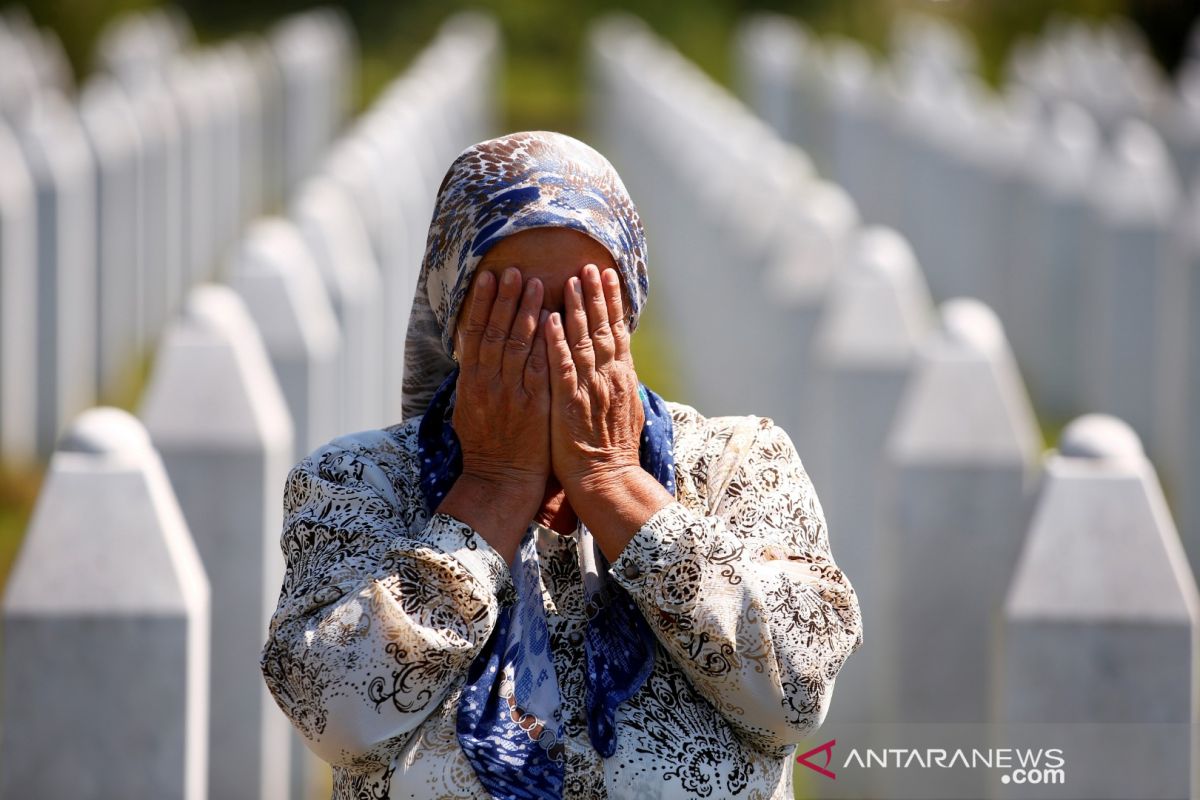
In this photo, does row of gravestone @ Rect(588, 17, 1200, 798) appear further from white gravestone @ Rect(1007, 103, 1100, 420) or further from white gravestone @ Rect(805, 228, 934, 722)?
white gravestone @ Rect(1007, 103, 1100, 420)

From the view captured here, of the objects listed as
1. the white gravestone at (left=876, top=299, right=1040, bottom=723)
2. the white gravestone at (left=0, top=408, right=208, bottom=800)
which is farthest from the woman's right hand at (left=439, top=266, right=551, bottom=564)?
the white gravestone at (left=876, top=299, right=1040, bottom=723)

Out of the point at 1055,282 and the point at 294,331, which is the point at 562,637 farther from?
the point at 1055,282

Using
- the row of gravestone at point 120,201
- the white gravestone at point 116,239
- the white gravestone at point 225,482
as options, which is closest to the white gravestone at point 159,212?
the row of gravestone at point 120,201

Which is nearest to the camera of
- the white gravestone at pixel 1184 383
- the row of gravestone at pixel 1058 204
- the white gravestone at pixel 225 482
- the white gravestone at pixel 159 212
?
the white gravestone at pixel 225 482

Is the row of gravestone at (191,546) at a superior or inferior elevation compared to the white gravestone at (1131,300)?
superior

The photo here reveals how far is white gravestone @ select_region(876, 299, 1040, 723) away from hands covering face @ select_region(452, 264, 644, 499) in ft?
8.85

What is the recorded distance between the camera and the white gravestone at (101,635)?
4.11 m

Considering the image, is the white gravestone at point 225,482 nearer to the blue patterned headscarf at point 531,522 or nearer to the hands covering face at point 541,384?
the blue patterned headscarf at point 531,522

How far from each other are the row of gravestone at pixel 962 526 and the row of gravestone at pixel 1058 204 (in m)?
2.21

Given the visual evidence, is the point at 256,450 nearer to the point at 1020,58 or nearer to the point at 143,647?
the point at 143,647

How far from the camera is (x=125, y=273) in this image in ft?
43.0

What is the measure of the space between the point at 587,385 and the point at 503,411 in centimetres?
14

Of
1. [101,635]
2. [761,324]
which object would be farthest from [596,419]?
[761,324]

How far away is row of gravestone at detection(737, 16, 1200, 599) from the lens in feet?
34.5
